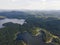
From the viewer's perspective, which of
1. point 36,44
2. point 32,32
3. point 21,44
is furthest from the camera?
point 32,32

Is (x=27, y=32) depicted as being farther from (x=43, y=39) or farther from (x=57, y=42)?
(x=57, y=42)

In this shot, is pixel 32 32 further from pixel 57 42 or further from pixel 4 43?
pixel 4 43

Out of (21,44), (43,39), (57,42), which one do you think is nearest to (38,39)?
(43,39)

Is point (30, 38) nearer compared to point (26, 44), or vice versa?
point (26, 44)

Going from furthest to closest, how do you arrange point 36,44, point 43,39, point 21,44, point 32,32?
point 32,32
point 43,39
point 36,44
point 21,44

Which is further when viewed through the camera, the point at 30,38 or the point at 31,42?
the point at 30,38

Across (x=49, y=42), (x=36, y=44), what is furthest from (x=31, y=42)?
(x=49, y=42)

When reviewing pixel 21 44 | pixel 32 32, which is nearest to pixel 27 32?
pixel 32 32
